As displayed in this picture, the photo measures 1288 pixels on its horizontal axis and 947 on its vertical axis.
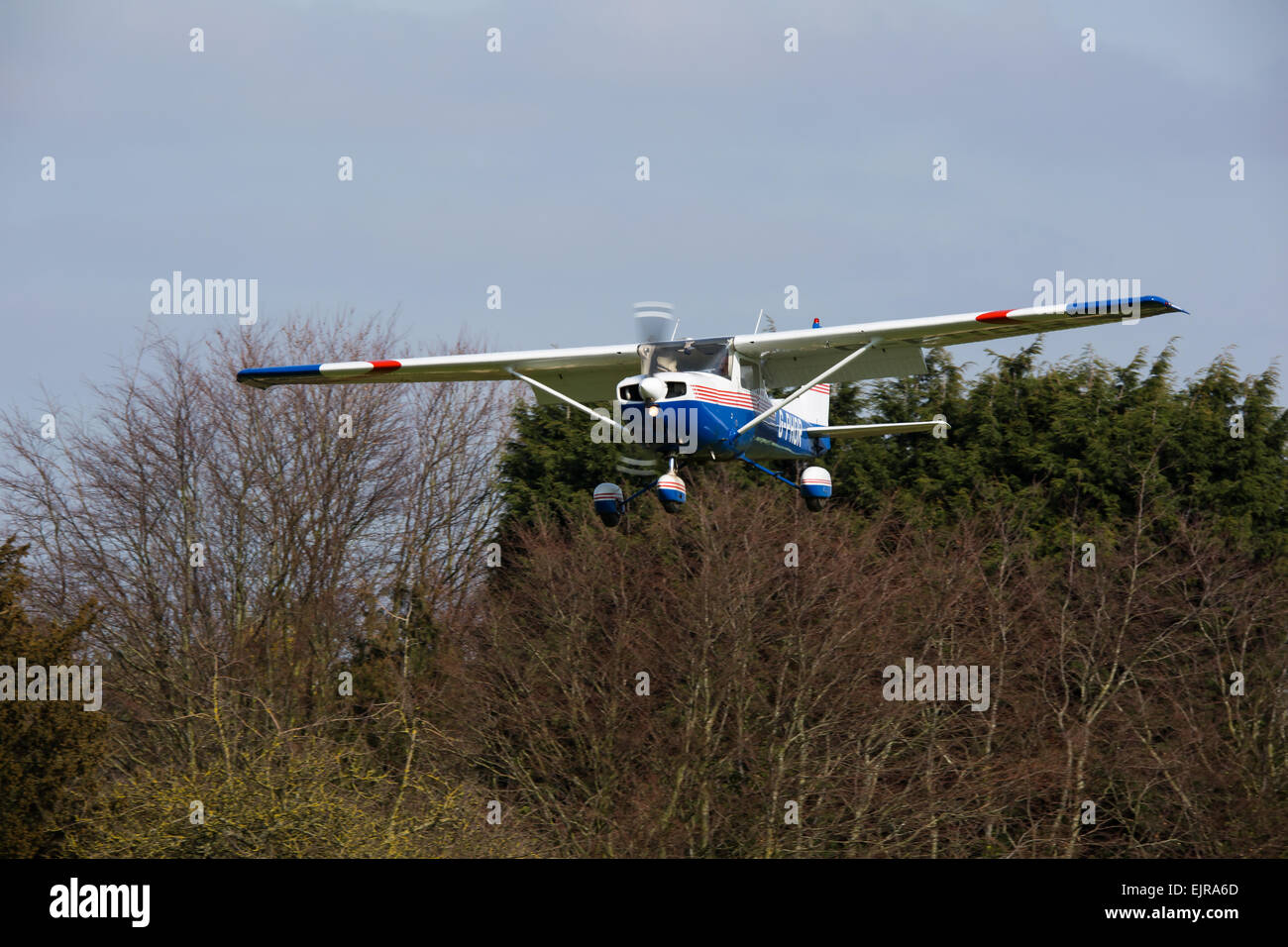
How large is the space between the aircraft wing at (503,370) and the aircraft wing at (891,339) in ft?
6.04

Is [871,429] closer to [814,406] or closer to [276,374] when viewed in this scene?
[814,406]

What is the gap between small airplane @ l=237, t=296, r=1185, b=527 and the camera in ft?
49.9

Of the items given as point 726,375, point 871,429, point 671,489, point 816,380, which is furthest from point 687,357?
point 871,429

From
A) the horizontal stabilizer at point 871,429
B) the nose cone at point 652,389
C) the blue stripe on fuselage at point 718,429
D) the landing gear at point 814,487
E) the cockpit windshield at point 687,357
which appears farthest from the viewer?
the horizontal stabilizer at point 871,429

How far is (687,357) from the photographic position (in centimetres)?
1573

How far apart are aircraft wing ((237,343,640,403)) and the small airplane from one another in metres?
0.02

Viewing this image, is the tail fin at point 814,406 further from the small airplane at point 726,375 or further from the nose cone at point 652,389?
the nose cone at point 652,389

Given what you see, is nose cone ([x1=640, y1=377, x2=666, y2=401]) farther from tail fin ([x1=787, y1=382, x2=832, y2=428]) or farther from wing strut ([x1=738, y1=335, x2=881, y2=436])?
tail fin ([x1=787, y1=382, x2=832, y2=428])

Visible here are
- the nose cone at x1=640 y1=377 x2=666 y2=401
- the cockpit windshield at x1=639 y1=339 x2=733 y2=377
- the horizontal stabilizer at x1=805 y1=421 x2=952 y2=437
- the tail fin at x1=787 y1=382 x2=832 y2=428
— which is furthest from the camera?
the tail fin at x1=787 y1=382 x2=832 y2=428

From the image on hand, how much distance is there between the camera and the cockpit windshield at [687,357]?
1567 cm

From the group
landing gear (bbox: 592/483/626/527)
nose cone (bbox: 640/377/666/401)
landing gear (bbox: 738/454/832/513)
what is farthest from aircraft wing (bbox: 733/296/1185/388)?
landing gear (bbox: 592/483/626/527)

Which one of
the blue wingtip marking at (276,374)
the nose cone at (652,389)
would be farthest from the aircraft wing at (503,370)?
the nose cone at (652,389)
